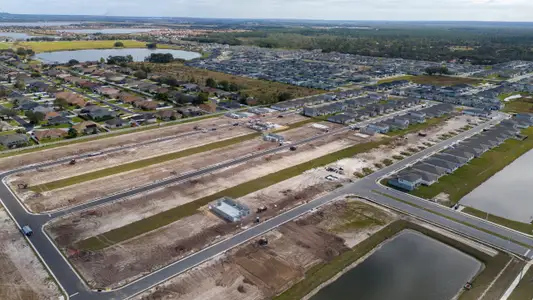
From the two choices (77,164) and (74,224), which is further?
(77,164)

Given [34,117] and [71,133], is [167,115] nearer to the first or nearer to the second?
[71,133]

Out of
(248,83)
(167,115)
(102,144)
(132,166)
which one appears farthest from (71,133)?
(248,83)

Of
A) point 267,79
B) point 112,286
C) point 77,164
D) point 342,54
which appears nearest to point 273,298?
point 112,286

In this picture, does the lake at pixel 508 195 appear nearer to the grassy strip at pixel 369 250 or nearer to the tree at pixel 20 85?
the grassy strip at pixel 369 250

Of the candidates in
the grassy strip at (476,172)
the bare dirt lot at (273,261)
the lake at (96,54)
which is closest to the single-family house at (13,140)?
the bare dirt lot at (273,261)

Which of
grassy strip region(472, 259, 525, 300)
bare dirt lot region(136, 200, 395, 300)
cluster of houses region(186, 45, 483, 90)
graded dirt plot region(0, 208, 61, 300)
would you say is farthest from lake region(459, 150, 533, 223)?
cluster of houses region(186, 45, 483, 90)

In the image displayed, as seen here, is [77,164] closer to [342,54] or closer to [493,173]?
[493,173]
